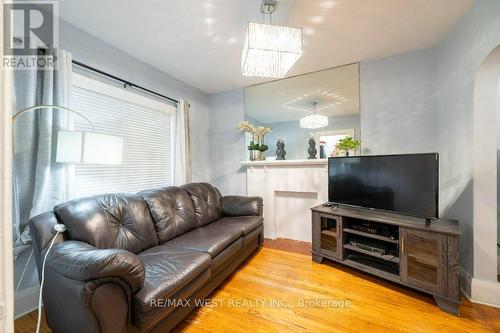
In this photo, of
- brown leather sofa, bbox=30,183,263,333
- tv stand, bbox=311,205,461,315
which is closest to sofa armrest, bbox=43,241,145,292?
brown leather sofa, bbox=30,183,263,333

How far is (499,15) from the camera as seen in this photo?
4.92 feet

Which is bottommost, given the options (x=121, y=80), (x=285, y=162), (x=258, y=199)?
(x=258, y=199)

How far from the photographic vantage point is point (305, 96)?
316 centimetres

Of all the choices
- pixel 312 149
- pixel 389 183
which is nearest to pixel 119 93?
pixel 312 149

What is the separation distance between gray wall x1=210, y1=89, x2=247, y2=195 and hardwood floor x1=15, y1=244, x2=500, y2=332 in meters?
1.81

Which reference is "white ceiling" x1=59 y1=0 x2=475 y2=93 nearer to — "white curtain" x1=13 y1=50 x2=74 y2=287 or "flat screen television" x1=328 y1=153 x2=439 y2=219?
"white curtain" x1=13 y1=50 x2=74 y2=287

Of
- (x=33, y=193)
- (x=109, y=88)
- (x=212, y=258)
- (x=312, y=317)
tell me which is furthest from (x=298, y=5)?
(x=33, y=193)

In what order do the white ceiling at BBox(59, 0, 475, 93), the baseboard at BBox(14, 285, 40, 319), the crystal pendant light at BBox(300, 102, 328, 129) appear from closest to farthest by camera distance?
1. the baseboard at BBox(14, 285, 40, 319)
2. the white ceiling at BBox(59, 0, 475, 93)
3. the crystal pendant light at BBox(300, 102, 328, 129)

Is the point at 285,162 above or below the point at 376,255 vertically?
above

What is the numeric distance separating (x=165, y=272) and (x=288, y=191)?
Answer: 2.27 m

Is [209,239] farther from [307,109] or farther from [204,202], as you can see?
[307,109]

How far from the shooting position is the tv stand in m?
1.67

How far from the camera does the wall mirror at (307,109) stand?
9.47ft

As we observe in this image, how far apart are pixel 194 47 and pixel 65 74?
129cm
